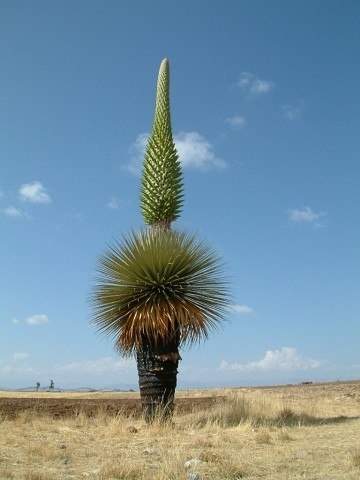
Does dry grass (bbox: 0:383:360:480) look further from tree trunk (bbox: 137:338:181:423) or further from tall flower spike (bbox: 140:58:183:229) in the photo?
tall flower spike (bbox: 140:58:183:229)

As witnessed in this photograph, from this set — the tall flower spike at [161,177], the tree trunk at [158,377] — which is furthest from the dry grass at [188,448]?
the tall flower spike at [161,177]

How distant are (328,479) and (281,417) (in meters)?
7.30

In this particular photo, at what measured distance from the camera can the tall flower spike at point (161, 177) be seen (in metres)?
12.4

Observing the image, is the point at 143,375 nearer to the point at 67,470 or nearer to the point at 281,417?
the point at 281,417

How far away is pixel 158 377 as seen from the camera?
11531 mm

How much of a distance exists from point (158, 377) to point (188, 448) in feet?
10.7

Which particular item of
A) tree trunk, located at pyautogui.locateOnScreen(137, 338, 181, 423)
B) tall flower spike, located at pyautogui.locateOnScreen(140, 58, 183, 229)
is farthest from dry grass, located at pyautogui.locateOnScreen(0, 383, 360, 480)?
tall flower spike, located at pyautogui.locateOnScreen(140, 58, 183, 229)

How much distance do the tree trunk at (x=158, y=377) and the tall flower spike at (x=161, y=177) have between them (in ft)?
9.41

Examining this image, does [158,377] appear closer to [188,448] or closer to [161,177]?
[188,448]

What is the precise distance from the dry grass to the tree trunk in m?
0.47

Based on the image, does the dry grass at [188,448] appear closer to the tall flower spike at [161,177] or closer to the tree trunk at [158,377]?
the tree trunk at [158,377]

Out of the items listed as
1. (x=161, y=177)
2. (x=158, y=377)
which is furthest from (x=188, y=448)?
(x=161, y=177)

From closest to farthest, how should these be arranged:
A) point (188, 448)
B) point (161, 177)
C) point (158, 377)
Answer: point (188, 448) < point (158, 377) < point (161, 177)

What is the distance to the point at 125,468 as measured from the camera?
612 cm
